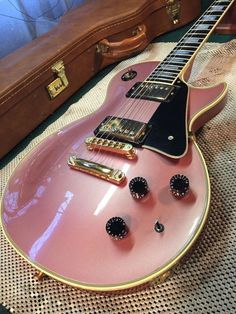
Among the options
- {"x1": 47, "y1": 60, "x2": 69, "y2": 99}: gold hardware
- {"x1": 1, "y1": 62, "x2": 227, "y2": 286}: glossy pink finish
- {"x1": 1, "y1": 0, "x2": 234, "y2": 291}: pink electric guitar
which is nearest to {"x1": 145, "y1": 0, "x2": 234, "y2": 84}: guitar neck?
{"x1": 1, "y1": 0, "x2": 234, "y2": 291}: pink electric guitar

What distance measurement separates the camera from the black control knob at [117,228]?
496 millimetres

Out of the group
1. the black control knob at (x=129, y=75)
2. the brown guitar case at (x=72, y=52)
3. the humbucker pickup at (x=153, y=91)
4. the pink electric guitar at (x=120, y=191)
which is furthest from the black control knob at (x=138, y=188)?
the brown guitar case at (x=72, y=52)

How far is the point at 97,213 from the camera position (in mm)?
546

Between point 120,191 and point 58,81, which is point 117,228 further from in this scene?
point 58,81

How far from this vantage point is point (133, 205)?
21.3 inches

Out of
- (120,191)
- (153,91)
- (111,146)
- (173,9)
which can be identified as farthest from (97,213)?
(173,9)

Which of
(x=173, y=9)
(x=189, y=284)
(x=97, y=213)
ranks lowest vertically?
(x=189, y=284)

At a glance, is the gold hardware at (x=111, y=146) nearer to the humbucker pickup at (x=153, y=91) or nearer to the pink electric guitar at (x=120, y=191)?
the pink electric guitar at (x=120, y=191)

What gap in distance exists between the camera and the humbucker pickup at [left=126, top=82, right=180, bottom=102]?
0.73 metres

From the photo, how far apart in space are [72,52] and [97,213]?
0.70 metres

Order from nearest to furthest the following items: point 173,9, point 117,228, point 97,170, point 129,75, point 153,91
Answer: point 117,228
point 97,170
point 153,91
point 129,75
point 173,9

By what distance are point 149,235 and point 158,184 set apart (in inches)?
4.1

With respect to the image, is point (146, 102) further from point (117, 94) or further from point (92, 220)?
point (92, 220)

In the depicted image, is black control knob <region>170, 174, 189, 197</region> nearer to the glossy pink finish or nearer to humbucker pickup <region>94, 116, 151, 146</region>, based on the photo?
the glossy pink finish
